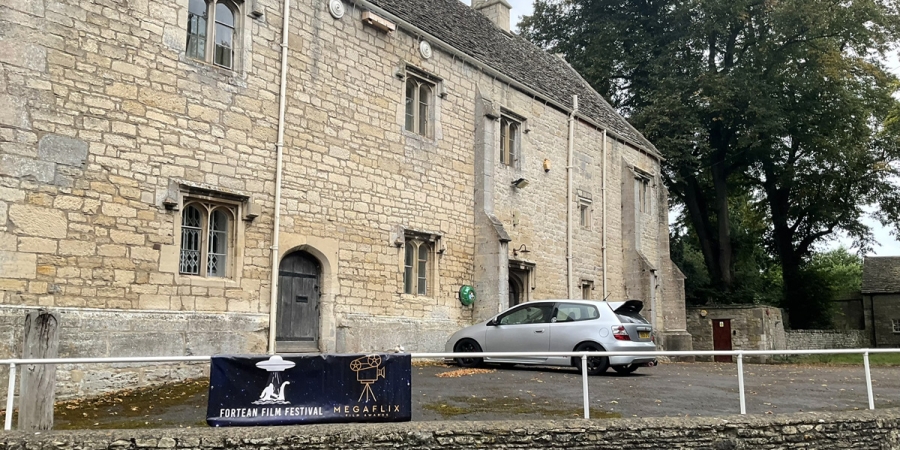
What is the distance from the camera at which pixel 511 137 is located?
829 inches

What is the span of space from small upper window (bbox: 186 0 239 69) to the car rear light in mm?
8190

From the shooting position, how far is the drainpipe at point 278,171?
13.6 m

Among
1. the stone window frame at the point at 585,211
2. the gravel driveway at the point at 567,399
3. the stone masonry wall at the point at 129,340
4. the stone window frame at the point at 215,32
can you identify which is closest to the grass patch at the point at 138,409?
the gravel driveway at the point at 567,399

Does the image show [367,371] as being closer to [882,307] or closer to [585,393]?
[585,393]

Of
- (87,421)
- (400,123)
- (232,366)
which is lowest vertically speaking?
(87,421)

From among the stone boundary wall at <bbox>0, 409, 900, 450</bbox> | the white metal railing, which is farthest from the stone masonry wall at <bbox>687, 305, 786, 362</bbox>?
the stone boundary wall at <bbox>0, 409, 900, 450</bbox>

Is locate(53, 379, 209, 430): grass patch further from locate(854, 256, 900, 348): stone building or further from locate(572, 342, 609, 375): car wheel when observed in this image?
locate(854, 256, 900, 348): stone building

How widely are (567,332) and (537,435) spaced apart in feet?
21.9

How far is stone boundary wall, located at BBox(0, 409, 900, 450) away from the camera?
22.3 feet

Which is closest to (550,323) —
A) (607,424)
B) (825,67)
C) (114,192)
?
(607,424)

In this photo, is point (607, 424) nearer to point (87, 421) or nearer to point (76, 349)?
point (87, 421)

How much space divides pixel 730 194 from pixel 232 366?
3538 cm

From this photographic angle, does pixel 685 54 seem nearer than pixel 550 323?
No

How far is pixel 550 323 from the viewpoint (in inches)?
575
